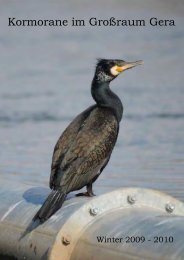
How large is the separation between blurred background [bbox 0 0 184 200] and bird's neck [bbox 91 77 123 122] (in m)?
1.48

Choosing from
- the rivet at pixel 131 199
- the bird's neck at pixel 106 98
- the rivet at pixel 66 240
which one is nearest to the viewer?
the rivet at pixel 66 240

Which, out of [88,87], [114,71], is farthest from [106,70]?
[88,87]

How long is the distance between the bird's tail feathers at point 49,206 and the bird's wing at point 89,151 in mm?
271

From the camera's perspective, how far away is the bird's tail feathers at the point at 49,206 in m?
5.30

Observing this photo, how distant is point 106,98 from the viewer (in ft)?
22.2

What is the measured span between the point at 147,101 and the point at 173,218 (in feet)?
29.3

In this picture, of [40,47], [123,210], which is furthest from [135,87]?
[123,210]

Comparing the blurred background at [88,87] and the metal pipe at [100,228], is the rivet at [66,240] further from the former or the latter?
the blurred background at [88,87]

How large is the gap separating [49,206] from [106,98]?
1.56 metres

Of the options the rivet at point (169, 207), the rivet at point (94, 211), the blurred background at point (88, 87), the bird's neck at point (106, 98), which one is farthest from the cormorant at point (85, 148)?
the blurred background at point (88, 87)

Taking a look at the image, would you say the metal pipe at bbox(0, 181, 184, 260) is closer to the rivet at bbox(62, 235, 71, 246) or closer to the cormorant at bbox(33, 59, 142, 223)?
the rivet at bbox(62, 235, 71, 246)

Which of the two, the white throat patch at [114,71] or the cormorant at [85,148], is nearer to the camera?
the cormorant at [85,148]

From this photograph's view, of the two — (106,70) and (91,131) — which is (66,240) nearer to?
(91,131)

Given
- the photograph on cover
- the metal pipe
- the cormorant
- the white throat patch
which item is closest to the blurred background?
the photograph on cover
